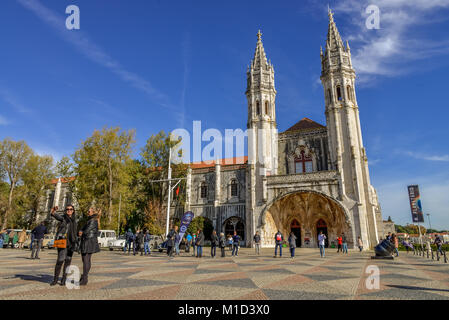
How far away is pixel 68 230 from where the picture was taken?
20.5ft

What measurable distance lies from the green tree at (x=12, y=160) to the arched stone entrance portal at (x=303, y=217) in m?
32.0

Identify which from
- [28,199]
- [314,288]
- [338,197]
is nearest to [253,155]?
[338,197]

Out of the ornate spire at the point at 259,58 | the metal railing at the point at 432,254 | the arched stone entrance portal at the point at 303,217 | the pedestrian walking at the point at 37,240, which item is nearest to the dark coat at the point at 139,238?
the pedestrian walking at the point at 37,240

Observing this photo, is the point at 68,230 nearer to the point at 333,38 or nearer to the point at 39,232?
the point at 39,232

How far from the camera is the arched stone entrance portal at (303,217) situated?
28.2 m

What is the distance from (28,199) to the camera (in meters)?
38.2

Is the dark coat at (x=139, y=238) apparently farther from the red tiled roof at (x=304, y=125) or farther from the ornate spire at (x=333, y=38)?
the ornate spire at (x=333, y=38)

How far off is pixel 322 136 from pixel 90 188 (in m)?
26.6

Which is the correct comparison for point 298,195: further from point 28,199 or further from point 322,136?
point 28,199

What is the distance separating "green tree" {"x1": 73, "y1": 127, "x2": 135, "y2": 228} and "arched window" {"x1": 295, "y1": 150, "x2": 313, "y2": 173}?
19.5m

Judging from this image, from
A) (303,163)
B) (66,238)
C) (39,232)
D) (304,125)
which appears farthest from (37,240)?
(304,125)

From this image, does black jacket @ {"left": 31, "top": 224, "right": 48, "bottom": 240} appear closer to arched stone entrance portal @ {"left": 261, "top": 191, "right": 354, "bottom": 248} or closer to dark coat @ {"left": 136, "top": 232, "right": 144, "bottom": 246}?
dark coat @ {"left": 136, "top": 232, "right": 144, "bottom": 246}

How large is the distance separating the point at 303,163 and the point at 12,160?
120ft

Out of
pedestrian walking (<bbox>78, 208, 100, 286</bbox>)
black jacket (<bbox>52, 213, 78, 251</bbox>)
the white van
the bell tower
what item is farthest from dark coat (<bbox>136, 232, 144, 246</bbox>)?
the bell tower
